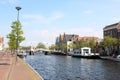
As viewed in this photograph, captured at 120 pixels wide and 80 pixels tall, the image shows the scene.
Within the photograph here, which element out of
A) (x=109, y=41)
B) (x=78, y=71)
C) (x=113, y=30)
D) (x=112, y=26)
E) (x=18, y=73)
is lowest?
(x=78, y=71)

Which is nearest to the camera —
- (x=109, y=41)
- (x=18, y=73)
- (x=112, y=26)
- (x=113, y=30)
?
(x=18, y=73)

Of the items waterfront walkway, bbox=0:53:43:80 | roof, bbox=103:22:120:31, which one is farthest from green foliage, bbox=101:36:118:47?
waterfront walkway, bbox=0:53:43:80

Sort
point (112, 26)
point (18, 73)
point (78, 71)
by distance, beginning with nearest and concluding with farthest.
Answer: point (18, 73) < point (78, 71) < point (112, 26)

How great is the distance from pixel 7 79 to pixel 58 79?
12.3 m

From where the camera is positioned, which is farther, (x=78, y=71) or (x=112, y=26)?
(x=112, y=26)

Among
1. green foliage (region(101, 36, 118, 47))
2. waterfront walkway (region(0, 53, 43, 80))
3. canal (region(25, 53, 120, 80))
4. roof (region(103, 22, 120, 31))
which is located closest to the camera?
waterfront walkway (region(0, 53, 43, 80))

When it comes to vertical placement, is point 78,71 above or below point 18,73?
below

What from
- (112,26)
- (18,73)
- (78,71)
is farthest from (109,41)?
(18,73)

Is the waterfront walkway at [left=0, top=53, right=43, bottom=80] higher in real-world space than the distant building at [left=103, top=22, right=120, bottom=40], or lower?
lower

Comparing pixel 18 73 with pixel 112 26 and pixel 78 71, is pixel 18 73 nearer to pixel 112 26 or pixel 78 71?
pixel 78 71

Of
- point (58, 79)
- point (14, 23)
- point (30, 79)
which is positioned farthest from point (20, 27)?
point (30, 79)

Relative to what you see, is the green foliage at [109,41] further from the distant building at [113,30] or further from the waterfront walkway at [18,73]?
the waterfront walkway at [18,73]

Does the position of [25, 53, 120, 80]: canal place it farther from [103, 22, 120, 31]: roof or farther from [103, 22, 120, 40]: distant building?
[103, 22, 120, 31]: roof

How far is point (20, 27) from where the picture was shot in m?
98.4
